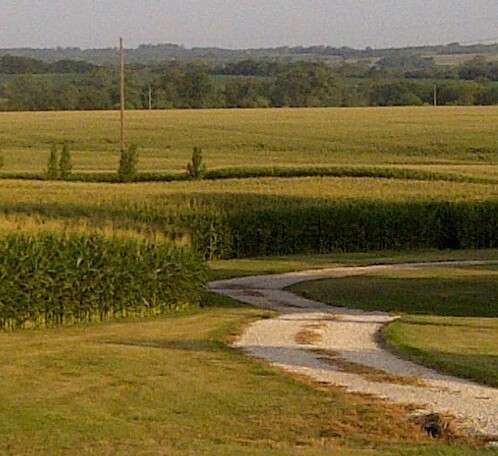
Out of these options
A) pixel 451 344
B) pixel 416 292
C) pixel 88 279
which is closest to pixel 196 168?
pixel 416 292

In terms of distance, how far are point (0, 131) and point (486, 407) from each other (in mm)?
73349

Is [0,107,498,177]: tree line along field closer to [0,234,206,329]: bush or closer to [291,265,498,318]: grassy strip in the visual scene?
A: [291,265,498,318]: grassy strip

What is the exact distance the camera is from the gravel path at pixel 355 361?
13.9 m

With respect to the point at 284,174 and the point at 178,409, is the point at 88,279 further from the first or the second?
the point at 284,174

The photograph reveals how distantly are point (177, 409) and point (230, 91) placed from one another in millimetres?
123358

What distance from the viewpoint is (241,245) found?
1766 inches

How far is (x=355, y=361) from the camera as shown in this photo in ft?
58.0

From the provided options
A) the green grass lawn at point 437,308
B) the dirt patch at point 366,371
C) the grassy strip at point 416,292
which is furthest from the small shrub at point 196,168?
the dirt patch at point 366,371

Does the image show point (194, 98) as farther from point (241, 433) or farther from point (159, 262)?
point (241, 433)

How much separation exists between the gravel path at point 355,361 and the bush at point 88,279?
244cm

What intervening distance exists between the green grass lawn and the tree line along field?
2889 cm

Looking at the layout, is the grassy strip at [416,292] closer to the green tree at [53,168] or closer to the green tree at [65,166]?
the green tree at [65,166]

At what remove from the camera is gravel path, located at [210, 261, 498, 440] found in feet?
45.8

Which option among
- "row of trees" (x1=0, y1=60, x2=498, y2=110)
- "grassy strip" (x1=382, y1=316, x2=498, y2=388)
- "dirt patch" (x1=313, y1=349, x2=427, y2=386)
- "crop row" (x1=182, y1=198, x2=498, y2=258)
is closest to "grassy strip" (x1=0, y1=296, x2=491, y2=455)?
"dirt patch" (x1=313, y1=349, x2=427, y2=386)
